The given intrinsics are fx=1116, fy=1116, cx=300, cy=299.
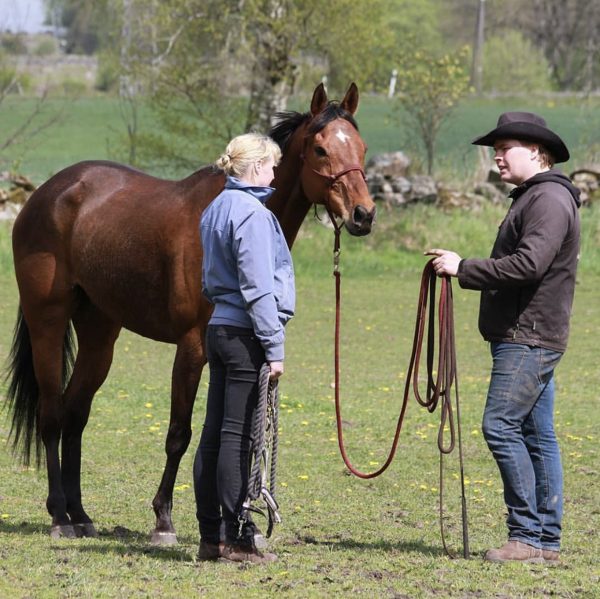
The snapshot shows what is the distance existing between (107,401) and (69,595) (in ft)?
18.2

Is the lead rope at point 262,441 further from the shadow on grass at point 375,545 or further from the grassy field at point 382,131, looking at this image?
the grassy field at point 382,131

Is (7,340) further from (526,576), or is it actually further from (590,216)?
(590,216)

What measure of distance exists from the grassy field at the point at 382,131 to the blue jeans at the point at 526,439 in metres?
18.4

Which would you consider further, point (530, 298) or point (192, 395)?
point (192, 395)

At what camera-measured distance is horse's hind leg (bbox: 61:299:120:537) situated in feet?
20.3

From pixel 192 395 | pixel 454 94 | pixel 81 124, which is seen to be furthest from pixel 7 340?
pixel 81 124

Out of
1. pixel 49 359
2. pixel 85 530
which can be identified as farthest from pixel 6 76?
pixel 85 530

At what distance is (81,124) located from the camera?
45.6m

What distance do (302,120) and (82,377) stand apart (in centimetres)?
196

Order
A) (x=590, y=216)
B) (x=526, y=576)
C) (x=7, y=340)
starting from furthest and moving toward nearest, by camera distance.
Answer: (x=590, y=216) < (x=7, y=340) < (x=526, y=576)

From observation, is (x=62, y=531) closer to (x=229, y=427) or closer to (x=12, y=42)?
(x=229, y=427)

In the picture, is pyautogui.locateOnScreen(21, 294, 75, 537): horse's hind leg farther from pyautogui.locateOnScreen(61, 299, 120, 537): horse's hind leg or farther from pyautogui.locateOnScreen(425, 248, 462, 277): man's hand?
pyautogui.locateOnScreen(425, 248, 462, 277): man's hand

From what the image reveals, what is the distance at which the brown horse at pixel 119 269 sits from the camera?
5.33 meters

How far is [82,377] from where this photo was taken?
625 cm
